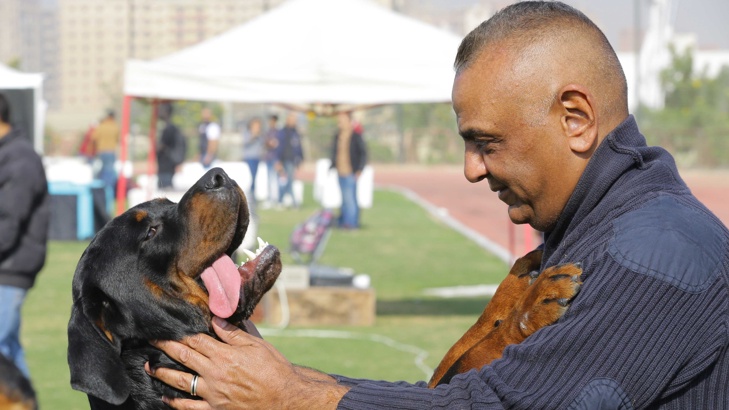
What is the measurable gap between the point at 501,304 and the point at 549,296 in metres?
0.55

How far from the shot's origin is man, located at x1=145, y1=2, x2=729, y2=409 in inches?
76.9

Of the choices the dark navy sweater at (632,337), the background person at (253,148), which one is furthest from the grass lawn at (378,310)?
the dark navy sweater at (632,337)

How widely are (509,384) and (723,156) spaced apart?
130 ft

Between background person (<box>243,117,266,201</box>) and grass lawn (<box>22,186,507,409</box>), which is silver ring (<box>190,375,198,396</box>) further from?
background person (<box>243,117,266,201</box>)

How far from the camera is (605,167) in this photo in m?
2.23

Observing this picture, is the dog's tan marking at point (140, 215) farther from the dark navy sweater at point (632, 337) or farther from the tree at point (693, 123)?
the tree at point (693, 123)

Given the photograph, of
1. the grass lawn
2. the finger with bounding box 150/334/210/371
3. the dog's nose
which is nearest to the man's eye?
the finger with bounding box 150/334/210/371

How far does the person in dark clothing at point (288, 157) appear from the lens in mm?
24938

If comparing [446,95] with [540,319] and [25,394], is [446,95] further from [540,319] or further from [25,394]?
[540,319]

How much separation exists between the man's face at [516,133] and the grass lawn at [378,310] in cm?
558

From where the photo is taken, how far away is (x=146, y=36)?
258 ft

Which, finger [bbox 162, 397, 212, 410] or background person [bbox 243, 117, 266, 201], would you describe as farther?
background person [bbox 243, 117, 266, 201]

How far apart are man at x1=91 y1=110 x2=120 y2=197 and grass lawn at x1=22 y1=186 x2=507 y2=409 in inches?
124

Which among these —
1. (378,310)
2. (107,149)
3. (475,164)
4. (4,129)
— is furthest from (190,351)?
(107,149)
